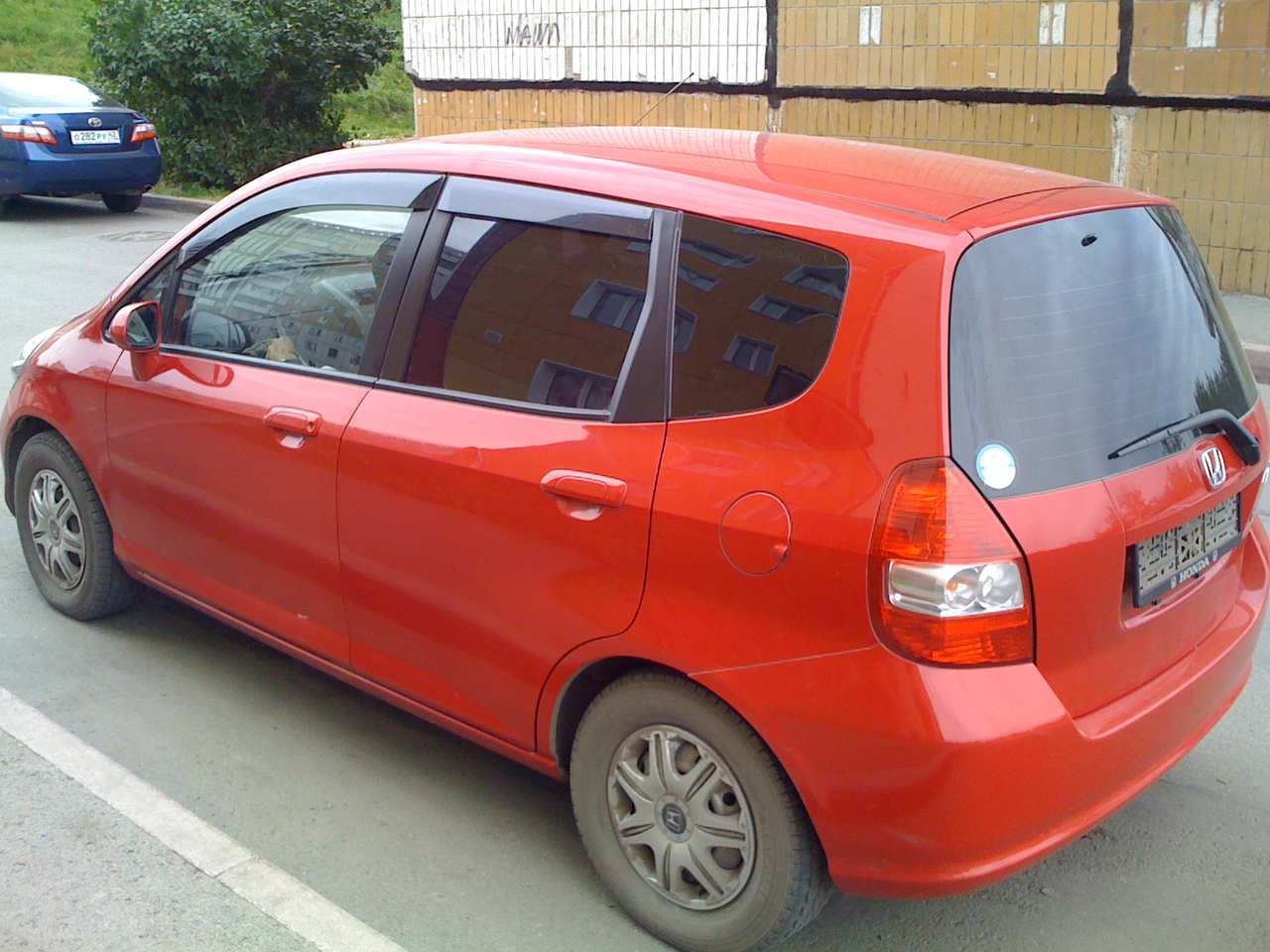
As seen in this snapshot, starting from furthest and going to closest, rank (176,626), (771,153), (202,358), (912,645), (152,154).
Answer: (152,154), (176,626), (202,358), (771,153), (912,645)

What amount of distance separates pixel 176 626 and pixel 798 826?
9.22ft

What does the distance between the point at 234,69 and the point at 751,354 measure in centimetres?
1479

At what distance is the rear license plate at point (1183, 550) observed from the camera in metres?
2.95

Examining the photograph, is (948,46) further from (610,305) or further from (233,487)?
(610,305)

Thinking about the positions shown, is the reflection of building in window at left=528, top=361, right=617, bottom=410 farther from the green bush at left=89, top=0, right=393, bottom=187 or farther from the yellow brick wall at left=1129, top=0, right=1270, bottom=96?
the green bush at left=89, top=0, right=393, bottom=187

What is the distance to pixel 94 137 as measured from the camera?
619 inches

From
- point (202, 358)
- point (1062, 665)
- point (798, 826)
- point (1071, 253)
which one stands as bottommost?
point (798, 826)

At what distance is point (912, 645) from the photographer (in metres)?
2.70

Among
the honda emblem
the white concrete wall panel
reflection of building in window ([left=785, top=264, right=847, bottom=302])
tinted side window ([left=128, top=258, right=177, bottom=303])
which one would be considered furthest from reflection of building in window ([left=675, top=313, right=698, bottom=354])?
the white concrete wall panel

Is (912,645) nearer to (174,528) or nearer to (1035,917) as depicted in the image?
(1035,917)

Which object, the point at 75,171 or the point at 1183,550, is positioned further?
the point at 75,171

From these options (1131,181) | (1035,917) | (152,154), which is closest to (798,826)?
(1035,917)

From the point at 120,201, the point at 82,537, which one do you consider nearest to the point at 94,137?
the point at 120,201

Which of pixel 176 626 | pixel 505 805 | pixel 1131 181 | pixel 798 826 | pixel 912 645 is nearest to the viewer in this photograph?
pixel 912 645
